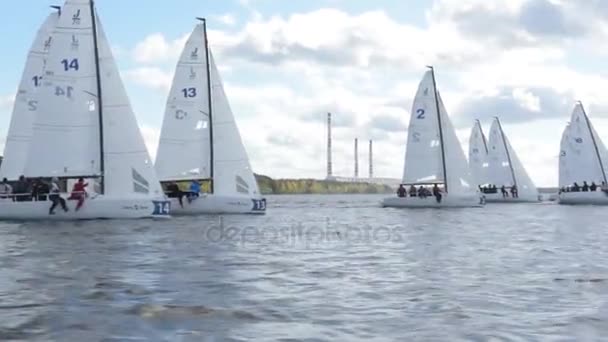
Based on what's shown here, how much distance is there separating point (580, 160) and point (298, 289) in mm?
61822

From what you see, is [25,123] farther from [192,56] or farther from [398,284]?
[398,284]

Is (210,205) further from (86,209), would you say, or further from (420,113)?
(420,113)

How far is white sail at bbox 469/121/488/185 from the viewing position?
8262cm

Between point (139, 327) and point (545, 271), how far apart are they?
9.80 meters

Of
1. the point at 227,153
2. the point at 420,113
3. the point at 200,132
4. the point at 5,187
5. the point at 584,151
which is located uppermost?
the point at 420,113

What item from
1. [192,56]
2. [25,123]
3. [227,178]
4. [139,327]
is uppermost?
[192,56]

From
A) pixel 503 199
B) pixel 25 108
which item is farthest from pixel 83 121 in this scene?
pixel 503 199

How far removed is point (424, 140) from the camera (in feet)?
193

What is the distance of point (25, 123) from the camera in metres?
40.2

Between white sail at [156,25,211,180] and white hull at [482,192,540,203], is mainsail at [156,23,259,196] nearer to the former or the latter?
white sail at [156,25,211,180]

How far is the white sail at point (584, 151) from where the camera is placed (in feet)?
230

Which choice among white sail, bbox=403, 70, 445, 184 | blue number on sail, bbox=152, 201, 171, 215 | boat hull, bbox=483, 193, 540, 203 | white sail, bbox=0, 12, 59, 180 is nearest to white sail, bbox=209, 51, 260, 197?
blue number on sail, bbox=152, 201, 171, 215

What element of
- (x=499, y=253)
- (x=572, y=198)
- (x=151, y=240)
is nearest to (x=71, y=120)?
(x=151, y=240)
